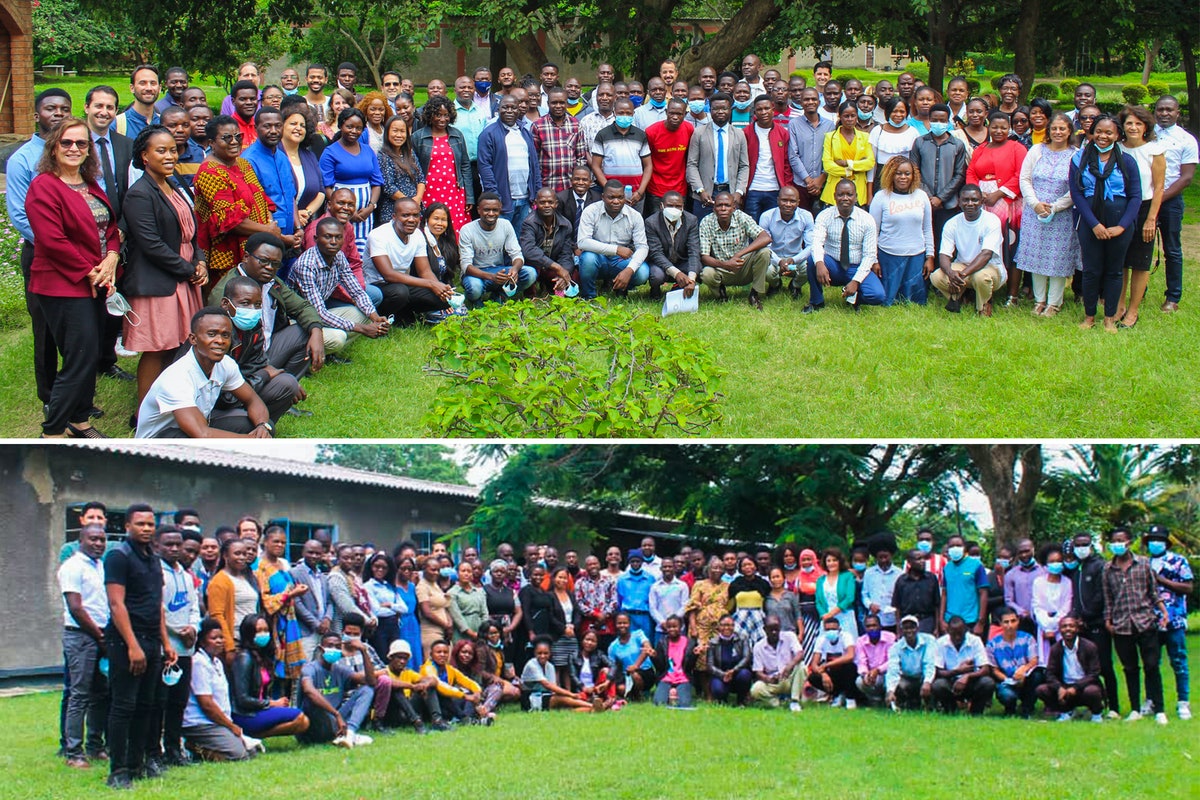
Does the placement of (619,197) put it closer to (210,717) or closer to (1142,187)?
(1142,187)

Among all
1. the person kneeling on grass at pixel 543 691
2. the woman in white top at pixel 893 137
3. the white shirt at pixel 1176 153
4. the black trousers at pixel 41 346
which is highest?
the woman in white top at pixel 893 137

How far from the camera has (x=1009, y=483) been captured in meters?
7.86

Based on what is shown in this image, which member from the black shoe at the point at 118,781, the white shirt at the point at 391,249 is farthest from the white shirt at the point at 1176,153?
the black shoe at the point at 118,781

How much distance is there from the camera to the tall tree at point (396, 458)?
6.57 meters

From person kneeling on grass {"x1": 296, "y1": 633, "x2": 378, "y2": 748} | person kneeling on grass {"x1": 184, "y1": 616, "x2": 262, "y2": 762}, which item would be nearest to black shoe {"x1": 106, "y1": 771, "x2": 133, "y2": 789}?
person kneeling on grass {"x1": 184, "y1": 616, "x2": 262, "y2": 762}

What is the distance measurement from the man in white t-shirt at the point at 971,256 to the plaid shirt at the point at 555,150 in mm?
2952

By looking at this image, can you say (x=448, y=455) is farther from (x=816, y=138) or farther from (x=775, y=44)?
(x=775, y=44)

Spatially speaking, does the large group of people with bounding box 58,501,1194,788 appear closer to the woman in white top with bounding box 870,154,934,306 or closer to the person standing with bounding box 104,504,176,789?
the person standing with bounding box 104,504,176,789

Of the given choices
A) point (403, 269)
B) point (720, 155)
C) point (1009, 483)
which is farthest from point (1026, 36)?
point (403, 269)

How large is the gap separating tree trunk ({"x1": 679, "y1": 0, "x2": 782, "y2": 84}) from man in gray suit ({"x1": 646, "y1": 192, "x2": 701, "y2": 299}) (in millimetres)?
7672

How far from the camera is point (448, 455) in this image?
6582 mm

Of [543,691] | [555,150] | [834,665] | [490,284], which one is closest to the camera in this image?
[543,691]

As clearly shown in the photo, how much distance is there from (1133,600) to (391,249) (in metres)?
5.26

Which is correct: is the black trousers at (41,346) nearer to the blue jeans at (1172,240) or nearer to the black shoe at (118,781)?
the black shoe at (118,781)
